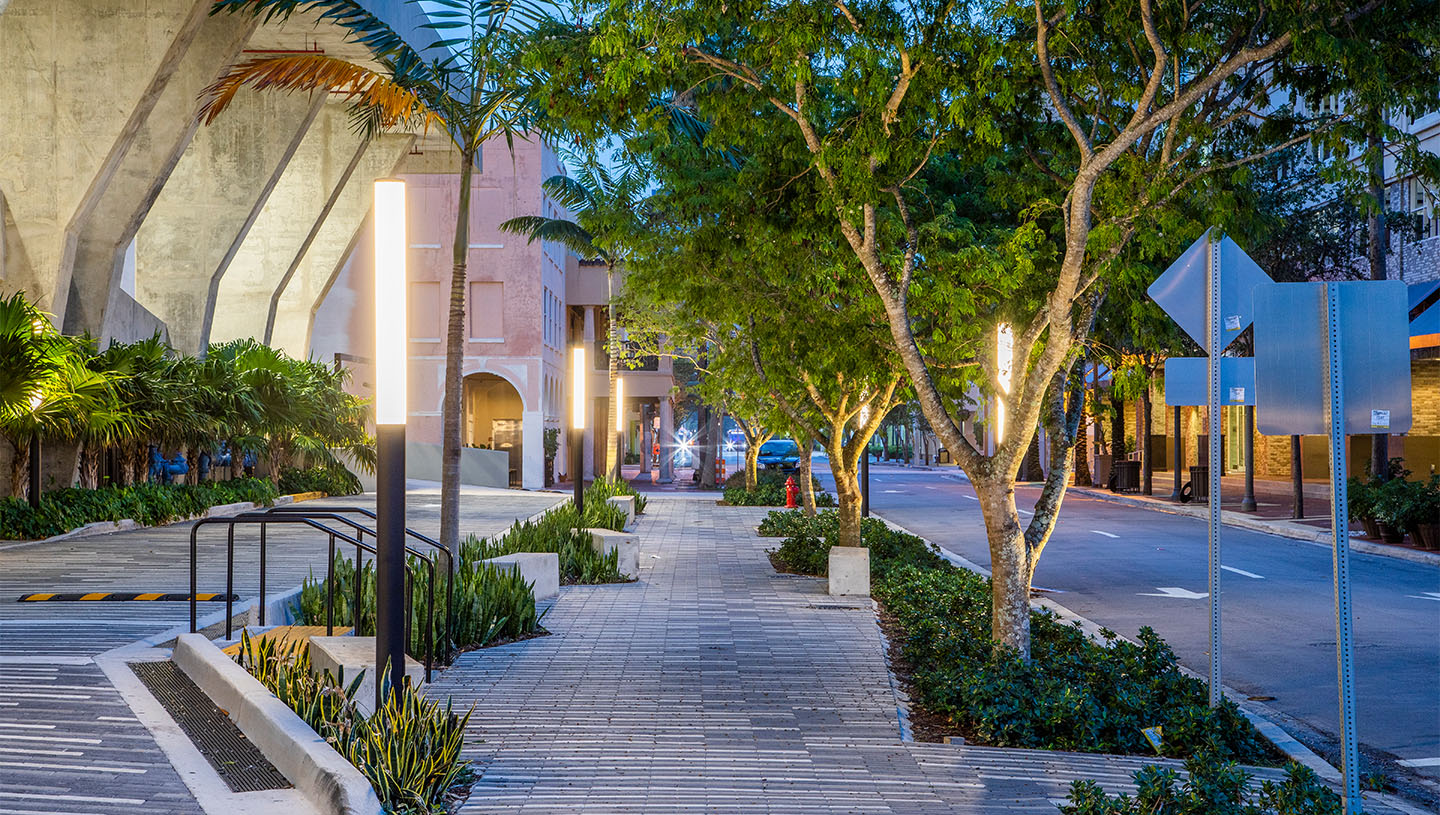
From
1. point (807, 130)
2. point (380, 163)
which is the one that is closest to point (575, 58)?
point (807, 130)

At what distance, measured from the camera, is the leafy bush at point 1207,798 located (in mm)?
5109

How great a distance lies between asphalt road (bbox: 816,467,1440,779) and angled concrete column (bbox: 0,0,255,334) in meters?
15.8

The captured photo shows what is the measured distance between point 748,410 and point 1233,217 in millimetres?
A: 15409

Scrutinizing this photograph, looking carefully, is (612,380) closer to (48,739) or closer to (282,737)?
(48,739)

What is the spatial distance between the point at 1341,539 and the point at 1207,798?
1.26 meters

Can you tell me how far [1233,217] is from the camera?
29.6 feet

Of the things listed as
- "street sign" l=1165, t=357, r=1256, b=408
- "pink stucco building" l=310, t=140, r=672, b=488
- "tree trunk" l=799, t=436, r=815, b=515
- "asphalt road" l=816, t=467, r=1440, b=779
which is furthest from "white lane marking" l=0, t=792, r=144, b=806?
"pink stucco building" l=310, t=140, r=672, b=488

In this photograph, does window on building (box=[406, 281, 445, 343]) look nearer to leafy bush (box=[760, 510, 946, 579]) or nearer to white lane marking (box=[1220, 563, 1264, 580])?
leafy bush (box=[760, 510, 946, 579])

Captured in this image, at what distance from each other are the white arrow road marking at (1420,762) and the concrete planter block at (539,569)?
818cm

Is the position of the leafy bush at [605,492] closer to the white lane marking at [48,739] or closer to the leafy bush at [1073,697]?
the leafy bush at [1073,697]

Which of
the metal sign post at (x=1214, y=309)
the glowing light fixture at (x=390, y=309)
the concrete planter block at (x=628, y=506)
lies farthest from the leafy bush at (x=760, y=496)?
the glowing light fixture at (x=390, y=309)

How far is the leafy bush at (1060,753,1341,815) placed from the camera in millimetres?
5109

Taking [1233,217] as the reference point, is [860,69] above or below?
above

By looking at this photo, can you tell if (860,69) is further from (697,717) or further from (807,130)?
(697,717)
